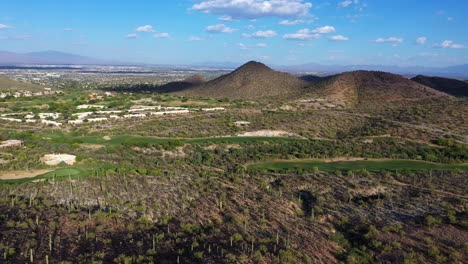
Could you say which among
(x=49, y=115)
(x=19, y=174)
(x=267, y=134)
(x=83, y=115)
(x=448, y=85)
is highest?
(x=448, y=85)

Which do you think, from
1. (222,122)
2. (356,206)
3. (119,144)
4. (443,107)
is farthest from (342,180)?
(443,107)

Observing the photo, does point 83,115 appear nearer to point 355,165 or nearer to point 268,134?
point 268,134

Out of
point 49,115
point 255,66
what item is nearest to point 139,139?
point 49,115

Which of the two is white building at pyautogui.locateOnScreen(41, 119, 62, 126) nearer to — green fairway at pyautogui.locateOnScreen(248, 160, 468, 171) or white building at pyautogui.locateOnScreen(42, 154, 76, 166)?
white building at pyautogui.locateOnScreen(42, 154, 76, 166)

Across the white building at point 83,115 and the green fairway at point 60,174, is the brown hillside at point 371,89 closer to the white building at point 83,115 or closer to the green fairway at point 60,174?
the white building at point 83,115

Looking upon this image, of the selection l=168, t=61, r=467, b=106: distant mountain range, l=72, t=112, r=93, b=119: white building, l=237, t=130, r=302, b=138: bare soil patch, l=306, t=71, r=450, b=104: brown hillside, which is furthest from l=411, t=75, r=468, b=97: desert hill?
l=72, t=112, r=93, b=119: white building

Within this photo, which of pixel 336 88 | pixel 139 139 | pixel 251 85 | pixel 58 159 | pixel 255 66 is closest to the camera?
pixel 58 159
